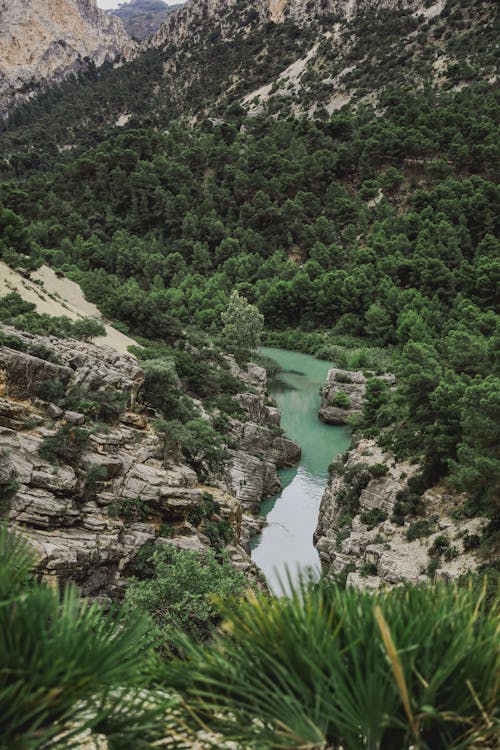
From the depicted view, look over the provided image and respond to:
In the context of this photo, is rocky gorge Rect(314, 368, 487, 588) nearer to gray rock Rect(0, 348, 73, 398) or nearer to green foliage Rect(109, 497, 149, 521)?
green foliage Rect(109, 497, 149, 521)

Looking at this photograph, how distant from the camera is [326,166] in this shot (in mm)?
82562

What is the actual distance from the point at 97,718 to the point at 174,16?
626 ft

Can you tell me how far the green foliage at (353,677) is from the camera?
3541mm

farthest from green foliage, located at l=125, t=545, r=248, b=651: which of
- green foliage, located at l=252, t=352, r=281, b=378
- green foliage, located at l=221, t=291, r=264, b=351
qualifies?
green foliage, located at l=252, t=352, r=281, b=378

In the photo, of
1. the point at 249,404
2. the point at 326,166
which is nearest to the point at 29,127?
the point at 326,166

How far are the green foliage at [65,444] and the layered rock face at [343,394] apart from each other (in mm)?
27142

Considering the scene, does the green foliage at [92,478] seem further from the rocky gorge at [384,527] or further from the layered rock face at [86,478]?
the rocky gorge at [384,527]

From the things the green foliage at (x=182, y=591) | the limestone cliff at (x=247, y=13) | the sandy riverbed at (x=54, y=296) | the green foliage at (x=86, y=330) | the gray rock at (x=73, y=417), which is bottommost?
the green foliage at (x=182, y=591)

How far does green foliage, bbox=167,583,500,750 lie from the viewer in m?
3.54

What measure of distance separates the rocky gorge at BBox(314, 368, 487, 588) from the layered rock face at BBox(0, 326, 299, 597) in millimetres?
4613

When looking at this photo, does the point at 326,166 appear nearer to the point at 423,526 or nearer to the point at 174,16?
the point at 423,526

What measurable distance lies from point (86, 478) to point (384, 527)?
13.2 metres

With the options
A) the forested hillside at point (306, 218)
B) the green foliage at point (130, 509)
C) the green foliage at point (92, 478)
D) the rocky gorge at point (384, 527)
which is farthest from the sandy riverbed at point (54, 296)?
the rocky gorge at point (384, 527)

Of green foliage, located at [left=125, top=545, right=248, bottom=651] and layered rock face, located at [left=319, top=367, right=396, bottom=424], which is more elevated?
layered rock face, located at [left=319, top=367, right=396, bottom=424]
